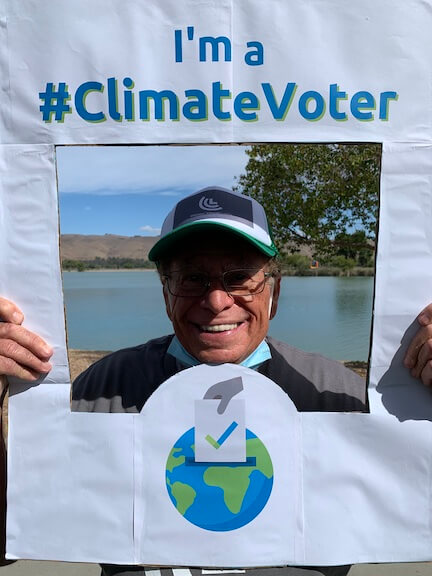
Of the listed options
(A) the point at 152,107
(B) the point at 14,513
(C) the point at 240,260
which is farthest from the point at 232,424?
(A) the point at 152,107

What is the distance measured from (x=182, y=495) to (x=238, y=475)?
160mm

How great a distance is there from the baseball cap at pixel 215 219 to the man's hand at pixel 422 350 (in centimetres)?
51

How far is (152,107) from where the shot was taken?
4.42ft

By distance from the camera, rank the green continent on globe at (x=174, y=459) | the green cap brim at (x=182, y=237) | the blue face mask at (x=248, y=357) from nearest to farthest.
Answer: the green continent on globe at (x=174, y=459) < the green cap brim at (x=182, y=237) < the blue face mask at (x=248, y=357)

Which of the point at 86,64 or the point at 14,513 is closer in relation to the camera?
the point at 86,64

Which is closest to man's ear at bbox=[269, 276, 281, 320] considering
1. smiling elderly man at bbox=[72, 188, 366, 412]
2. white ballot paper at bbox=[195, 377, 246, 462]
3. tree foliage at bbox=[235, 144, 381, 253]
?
smiling elderly man at bbox=[72, 188, 366, 412]

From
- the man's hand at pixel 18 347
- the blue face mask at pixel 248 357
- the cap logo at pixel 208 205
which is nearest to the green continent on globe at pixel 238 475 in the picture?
the blue face mask at pixel 248 357

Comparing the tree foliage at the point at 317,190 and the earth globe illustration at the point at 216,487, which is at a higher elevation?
the tree foliage at the point at 317,190

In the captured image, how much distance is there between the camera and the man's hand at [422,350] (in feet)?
4.41

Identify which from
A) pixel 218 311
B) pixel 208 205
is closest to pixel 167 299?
pixel 218 311

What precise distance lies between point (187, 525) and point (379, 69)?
1265 millimetres

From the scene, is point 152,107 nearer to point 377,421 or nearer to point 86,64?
point 86,64

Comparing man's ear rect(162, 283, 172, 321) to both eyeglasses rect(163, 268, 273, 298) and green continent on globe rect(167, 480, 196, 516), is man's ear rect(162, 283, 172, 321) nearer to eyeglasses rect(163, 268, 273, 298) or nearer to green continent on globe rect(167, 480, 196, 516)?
eyeglasses rect(163, 268, 273, 298)

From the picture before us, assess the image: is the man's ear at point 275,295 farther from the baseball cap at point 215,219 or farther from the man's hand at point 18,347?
the man's hand at point 18,347
